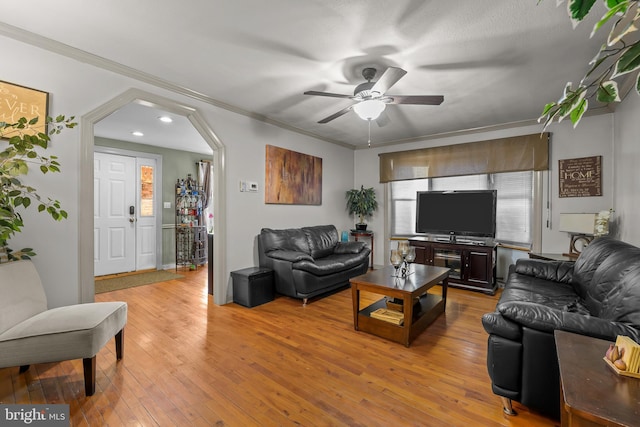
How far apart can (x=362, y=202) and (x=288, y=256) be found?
2.53 meters

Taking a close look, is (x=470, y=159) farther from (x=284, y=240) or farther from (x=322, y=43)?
(x=322, y=43)

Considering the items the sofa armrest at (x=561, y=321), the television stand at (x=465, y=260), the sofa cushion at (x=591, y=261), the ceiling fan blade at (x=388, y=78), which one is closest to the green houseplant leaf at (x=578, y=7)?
the sofa armrest at (x=561, y=321)

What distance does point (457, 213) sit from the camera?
4.67 m

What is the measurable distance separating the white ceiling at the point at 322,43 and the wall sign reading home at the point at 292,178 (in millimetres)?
954

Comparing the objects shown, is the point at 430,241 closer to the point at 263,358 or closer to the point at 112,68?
the point at 263,358

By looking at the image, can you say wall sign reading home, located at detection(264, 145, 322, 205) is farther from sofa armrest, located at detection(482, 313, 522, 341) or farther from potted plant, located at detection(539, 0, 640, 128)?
potted plant, located at detection(539, 0, 640, 128)

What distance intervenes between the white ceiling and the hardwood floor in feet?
8.40

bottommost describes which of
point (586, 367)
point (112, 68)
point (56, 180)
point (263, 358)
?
point (263, 358)

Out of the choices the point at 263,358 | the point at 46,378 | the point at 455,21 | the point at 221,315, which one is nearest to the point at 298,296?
the point at 221,315

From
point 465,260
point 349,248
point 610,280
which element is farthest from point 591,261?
point 349,248

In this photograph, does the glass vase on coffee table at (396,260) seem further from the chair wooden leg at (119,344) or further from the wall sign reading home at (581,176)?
the wall sign reading home at (581,176)

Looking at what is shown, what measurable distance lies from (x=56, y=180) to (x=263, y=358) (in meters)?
2.29

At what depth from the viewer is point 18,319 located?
201 cm

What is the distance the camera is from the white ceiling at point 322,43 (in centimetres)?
205
